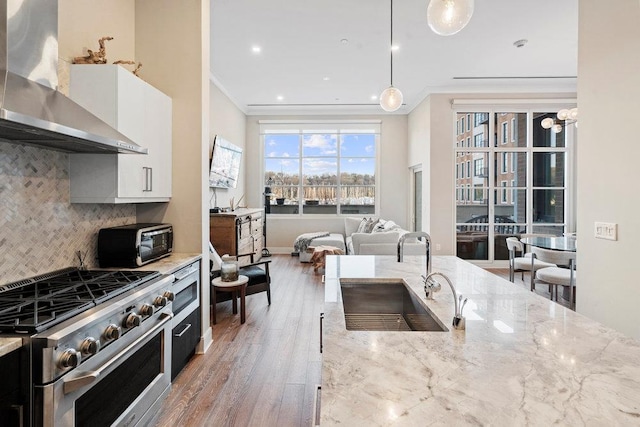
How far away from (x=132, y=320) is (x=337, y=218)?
6476mm

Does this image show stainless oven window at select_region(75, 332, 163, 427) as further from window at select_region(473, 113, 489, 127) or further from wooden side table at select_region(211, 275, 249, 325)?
window at select_region(473, 113, 489, 127)

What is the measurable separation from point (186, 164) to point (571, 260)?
13.2 feet

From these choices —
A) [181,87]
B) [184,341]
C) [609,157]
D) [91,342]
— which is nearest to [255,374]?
[184,341]

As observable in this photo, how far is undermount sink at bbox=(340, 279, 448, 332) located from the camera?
1.94m

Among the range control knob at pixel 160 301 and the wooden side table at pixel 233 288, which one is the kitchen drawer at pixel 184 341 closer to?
the range control knob at pixel 160 301

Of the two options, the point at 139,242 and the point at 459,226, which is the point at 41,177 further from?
the point at 459,226

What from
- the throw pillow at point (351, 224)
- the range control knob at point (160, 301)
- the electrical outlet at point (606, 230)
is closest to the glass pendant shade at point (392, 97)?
the electrical outlet at point (606, 230)

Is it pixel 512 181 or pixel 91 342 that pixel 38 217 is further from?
pixel 512 181

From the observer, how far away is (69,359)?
1.26 m

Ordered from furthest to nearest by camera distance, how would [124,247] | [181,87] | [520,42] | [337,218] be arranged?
1. [337,218]
2. [520,42]
3. [181,87]
4. [124,247]

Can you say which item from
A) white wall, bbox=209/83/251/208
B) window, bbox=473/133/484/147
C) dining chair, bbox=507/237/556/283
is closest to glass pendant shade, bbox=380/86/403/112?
dining chair, bbox=507/237/556/283

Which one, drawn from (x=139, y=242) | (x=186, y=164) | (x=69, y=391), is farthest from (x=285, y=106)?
(x=69, y=391)

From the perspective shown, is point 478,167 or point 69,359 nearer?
point 69,359

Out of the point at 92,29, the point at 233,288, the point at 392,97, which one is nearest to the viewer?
the point at 92,29
